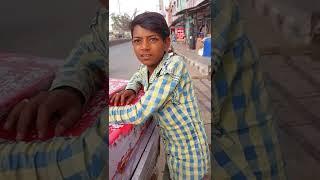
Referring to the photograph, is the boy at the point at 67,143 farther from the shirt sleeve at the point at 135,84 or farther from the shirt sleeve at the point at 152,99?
the shirt sleeve at the point at 135,84

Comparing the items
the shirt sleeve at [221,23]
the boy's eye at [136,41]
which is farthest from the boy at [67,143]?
the boy's eye at [136,41]

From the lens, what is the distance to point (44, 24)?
519mm

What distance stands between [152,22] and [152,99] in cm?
22

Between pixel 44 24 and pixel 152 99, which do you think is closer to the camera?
pixel 44 24

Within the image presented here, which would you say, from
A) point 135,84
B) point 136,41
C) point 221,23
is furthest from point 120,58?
point 135,84

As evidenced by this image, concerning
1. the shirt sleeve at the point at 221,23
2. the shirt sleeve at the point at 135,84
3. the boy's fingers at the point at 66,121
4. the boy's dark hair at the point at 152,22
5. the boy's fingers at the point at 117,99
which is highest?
the boy's dark hair at the point at 152,22

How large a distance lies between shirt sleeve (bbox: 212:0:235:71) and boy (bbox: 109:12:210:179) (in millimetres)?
361

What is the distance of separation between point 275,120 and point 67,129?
0.36m

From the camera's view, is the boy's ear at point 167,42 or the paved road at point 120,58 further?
the boy's ear at point 167,42

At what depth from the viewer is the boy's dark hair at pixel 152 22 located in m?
0.81

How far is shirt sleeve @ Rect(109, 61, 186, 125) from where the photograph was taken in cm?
89

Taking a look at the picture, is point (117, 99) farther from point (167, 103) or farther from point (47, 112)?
point (47, 112)

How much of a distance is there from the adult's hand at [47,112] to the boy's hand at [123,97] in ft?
2.15

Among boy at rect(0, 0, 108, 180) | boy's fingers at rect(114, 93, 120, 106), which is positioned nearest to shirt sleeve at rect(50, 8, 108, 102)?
boy at rect(0, 0, 108, 180)
